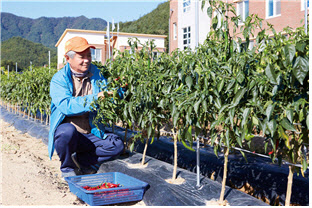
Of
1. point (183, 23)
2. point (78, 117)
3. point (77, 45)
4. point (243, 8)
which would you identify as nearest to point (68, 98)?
point (78, 117)

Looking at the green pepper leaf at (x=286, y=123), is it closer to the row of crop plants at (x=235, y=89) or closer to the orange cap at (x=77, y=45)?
the row of crop plants at (x=235, y=89)

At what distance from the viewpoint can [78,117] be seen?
3.54 m

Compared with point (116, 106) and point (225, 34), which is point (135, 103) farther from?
point (225, 34)

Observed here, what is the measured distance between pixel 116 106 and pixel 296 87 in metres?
1.71

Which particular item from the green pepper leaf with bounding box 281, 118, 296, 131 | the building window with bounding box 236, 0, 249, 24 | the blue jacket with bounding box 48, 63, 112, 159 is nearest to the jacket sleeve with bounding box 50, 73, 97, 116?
the blue jacket with bounding box 48, 63, 112, 159

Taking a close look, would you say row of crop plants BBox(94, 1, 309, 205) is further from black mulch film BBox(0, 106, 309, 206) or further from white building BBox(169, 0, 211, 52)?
white building BBox(169, 0, 211, 52)

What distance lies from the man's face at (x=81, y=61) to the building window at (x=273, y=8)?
12430mm

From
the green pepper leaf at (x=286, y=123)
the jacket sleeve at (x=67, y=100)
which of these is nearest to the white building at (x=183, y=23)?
the jacket sleeve at (x=67, y=100)

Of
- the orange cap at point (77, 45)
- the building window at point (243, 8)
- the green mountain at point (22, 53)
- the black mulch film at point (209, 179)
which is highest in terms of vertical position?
the green mountain at point (22, 53)

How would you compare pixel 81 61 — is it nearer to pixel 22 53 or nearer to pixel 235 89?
pixel 235 89

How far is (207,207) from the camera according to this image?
7.68ft

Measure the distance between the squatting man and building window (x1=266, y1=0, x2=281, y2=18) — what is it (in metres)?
12.4

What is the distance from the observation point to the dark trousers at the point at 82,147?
3.29m

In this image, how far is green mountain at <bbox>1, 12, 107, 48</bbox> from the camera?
124375 mm
